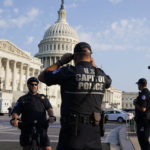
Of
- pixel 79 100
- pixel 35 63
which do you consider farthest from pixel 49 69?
pixel 35 63

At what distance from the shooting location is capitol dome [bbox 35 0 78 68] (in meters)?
120

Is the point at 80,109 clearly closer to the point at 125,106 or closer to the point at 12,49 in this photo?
the point at 12,49

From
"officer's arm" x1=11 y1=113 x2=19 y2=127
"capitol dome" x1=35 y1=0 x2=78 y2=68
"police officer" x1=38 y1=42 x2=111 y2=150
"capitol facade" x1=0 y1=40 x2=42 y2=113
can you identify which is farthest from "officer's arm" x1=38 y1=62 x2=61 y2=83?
"capitol dome" x1=35 y1=0 x2=78 y2=68

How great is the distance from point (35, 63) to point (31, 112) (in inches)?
3072

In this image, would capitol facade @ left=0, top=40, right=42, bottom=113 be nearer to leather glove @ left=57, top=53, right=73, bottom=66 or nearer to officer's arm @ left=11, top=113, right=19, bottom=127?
officer's arm @ left=11, top=113, right=19, bottom=127

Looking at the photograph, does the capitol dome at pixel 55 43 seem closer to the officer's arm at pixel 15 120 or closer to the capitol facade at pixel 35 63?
the capitol facade at pixel 35 63

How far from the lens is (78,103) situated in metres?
3.42

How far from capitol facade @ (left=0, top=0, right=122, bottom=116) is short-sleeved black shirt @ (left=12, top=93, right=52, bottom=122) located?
38777 mm

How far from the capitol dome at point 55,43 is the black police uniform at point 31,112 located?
112285mm

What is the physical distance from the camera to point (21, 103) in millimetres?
5734

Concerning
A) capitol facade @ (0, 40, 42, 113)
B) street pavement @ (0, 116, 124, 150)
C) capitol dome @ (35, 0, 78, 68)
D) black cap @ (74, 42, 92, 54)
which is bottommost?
street pavement @ (0, 116, 124, 150)

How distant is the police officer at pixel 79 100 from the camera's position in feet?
11.0

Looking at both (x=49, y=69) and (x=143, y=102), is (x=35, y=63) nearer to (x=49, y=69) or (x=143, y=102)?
(x=143, y=102)

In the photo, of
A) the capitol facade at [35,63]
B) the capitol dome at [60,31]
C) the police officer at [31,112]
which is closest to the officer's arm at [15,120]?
the police officer at [31,112]
